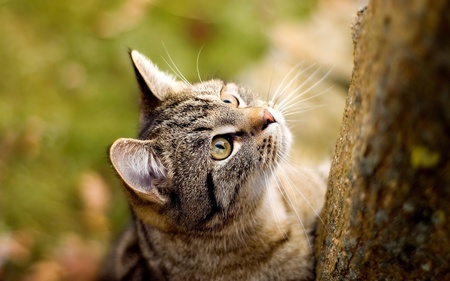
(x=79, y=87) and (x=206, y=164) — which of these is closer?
(x=206, y=164)

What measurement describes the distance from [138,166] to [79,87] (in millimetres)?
2320

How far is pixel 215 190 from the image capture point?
2.31m

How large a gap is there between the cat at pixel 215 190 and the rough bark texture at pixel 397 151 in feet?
2.08

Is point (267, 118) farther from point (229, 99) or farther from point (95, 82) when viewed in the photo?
point (95, 82)

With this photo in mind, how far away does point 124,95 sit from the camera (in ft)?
14.1

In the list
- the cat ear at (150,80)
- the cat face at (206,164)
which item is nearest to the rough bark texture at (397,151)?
the cat face at (206,164)

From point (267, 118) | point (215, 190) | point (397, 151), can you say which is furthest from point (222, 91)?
point (397, 151)

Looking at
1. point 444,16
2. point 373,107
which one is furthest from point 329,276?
point 444,16

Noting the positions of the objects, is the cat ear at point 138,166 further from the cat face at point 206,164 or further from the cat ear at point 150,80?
the cat ear at point 150,80

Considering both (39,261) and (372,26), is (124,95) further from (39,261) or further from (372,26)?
(372,26)

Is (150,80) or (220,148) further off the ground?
(150,80)

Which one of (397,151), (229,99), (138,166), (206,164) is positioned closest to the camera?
(397,151)

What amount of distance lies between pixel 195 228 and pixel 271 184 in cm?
46

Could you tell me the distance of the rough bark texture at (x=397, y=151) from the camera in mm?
1082
